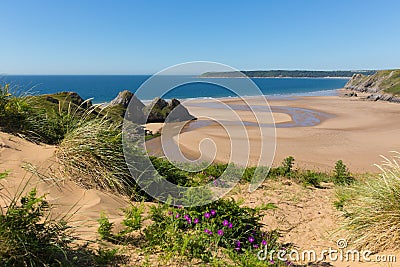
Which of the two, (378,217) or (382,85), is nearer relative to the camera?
(378,217)

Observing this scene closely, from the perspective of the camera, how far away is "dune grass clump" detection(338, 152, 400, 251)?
402 centimetres

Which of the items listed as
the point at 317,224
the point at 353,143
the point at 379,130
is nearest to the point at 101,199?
the point at 317,224

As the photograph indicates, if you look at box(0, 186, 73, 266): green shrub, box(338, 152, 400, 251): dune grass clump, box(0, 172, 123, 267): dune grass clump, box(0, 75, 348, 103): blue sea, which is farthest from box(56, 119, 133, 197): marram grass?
box(338, 152, 400, 251): dune grass clump

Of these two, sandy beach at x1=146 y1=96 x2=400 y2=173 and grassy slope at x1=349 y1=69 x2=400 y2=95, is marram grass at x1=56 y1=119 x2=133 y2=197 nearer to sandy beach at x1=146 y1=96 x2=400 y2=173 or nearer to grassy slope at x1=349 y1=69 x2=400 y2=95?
sandy beach at x1=146 y1=96 x2=400 y2=173

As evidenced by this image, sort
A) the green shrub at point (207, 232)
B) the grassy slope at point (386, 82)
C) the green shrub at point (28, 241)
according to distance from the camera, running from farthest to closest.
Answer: the grassy slope at point (386, 82), the green shrub at point (207, 232), the green shrub at point (28, 241)

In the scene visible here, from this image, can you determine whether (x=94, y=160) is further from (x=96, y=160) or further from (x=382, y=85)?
(x=382, y=85)

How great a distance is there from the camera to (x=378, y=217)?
168 inches

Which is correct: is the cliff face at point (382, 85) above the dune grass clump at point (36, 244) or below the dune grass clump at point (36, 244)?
above

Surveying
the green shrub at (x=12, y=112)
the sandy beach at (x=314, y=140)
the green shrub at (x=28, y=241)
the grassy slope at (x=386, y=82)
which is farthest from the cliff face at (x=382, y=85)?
the green shrub at (x=28, y=241)

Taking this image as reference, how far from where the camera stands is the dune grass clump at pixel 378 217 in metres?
4.02

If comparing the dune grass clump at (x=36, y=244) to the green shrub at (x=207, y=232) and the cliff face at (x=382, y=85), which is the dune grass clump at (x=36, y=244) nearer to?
the green shrub at (x=207, y=232)

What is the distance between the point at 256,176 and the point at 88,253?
Result: 5.53 m

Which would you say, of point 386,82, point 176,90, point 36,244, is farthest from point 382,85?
point 36,244

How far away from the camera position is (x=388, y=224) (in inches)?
163
